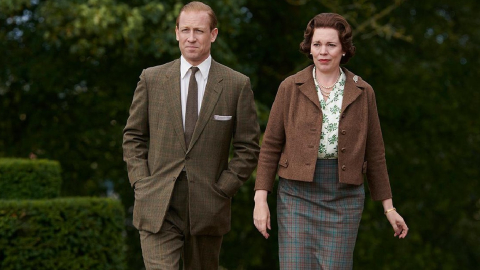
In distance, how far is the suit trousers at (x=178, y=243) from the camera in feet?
17.0

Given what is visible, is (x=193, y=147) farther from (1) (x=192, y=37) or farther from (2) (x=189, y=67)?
(1) (x=192, y=37)

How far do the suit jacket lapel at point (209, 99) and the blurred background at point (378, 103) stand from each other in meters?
6.72

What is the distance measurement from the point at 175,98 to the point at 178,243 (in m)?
0.81

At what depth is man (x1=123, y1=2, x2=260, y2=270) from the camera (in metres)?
5.26

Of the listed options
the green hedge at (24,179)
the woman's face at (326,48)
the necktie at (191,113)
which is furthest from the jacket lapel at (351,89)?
the green hedge at (24,179)

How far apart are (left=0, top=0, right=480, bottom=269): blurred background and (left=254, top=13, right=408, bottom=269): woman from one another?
7.01m

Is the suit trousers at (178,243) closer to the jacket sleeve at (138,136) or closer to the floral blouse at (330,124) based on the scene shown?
the jacket sleeve at (138,136)

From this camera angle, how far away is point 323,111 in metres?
5.12

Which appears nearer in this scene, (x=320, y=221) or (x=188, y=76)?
(x=320, y=221)

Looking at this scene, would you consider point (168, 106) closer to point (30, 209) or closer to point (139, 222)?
point (139, 222)

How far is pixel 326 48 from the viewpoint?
16.8 feet

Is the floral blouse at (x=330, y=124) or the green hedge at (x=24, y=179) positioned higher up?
the floral blouse at (x=330, y=124)

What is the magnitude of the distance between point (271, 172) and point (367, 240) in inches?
376

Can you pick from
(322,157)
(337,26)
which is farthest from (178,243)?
(337,26)
